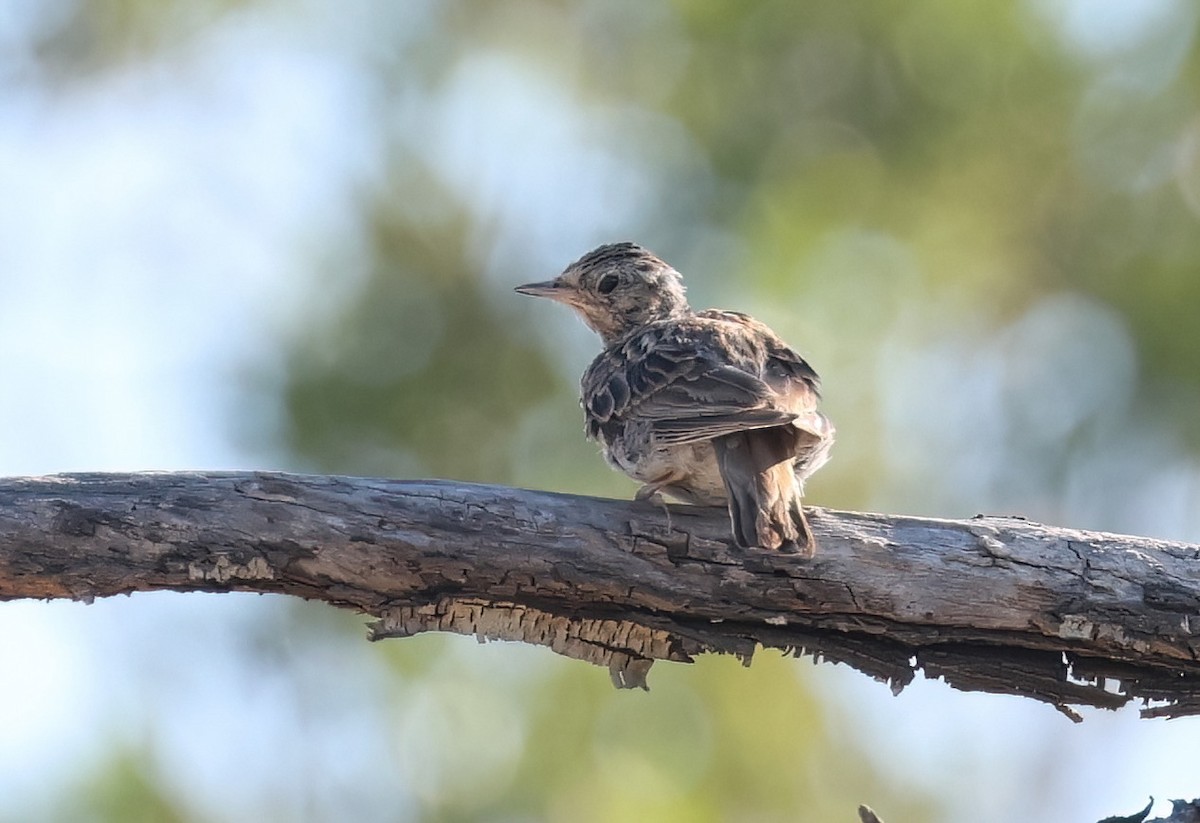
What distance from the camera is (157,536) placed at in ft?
12.8

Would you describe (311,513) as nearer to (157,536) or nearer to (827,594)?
(157,536)

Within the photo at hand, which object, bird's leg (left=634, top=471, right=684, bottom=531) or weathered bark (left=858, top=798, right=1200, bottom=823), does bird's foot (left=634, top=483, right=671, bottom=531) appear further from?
weathered bark (left=858, top=798, right=1200, bottom=823)

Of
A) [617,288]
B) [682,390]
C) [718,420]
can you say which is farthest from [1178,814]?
[617,288]

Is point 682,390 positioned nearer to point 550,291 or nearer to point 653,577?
point 653,577

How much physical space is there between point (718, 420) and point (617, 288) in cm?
222

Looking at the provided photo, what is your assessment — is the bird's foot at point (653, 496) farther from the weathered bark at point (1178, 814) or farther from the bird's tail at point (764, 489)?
the weathered bark at point (1178, 814)

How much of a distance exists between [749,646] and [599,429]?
1479 mm

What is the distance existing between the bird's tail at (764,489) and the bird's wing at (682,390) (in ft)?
0.37

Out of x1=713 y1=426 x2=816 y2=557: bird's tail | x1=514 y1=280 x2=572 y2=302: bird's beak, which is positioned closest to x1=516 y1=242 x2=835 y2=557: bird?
x1=713 y1=426 x2=816 y2=557: bird's tail

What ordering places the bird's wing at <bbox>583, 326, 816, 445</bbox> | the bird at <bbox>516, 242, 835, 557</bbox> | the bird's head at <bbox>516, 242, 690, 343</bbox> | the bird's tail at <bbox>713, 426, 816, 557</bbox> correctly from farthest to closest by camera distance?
the bird's head at <bbox>516, 242, 690, 343</bbox>, the bird's wing at <bbox>583, 326, 816, 445</bbox>, the bird at <bbox>516, 242, 835, 557</bbox>, the bird's tail at <bbox>713, 426, 816, 557</bbox>

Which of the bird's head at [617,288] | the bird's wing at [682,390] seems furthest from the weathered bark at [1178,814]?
the bird's head at [617,288]

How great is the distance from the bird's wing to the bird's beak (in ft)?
2.97

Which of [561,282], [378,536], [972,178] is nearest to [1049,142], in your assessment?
[972,178]

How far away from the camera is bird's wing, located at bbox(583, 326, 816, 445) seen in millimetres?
4676
